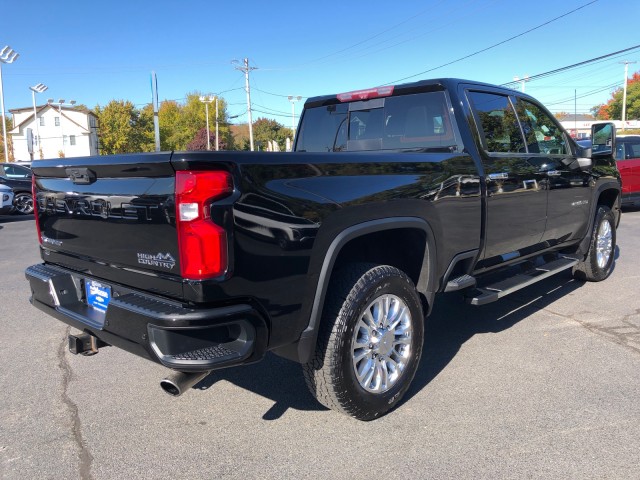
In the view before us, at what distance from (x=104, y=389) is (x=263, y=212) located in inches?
78.7

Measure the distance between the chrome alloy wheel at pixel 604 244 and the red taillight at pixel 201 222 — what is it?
4992 mm

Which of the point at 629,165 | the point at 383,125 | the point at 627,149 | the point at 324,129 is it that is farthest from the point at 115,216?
the point at 627,149

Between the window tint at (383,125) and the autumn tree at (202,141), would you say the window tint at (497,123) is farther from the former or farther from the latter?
the autumn tree at (202,141)

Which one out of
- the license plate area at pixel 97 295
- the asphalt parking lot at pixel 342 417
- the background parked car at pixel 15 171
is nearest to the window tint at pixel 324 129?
the asphalt parking lot at pixel 342 417

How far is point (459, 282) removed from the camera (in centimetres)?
368

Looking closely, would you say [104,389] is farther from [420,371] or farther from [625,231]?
[625,231]

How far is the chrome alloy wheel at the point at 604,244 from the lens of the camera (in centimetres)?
596

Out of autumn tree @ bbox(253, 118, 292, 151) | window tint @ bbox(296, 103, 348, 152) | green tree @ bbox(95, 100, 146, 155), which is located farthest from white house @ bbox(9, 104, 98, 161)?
Result: window tint @ bbox(296, 103, 348, 152)

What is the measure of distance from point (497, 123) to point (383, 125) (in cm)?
92

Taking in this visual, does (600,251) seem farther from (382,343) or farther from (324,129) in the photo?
(382,343)

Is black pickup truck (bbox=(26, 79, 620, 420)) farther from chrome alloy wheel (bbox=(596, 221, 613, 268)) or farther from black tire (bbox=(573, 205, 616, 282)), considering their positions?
chrome alloy wheel (bbox=(596, 221, 613, 268))

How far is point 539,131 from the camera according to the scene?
4973mm

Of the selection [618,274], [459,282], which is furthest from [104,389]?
[618,274]

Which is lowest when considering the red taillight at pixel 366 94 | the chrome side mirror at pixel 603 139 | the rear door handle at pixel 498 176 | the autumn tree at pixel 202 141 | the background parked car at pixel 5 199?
the background parked car at pixel 5 199
